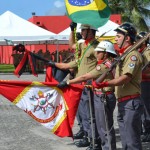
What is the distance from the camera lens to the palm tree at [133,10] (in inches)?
1647

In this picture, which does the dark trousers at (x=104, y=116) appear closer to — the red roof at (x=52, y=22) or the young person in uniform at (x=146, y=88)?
the young person in uniform at (x=146, y=88)

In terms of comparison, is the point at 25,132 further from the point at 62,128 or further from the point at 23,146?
the point at 62,128

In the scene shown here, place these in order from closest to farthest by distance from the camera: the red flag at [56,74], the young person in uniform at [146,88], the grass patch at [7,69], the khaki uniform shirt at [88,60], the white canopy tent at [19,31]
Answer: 1. the khaki uniform shirt at [88,60]
2. the young person in uniform at [146,88]
3. the red flag at [56,74]
4. the white canopy tent at [19,31]
5. the grass patch at [7,69]

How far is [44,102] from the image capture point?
6.82 meters

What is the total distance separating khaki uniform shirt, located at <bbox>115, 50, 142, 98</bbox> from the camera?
5113mm

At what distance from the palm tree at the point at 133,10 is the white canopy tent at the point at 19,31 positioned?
19.0m

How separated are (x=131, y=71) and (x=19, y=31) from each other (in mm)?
18989

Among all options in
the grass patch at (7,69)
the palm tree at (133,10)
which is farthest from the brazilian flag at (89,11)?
the palm tree at (133,10)

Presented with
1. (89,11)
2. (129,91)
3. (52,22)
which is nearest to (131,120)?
(129,91)

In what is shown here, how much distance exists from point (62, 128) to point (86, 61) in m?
1.12

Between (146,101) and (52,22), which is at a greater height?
(146,101)

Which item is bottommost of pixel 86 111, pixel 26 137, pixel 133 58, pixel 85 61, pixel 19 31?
pixel 19 31

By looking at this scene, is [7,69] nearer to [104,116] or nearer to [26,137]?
[26,137]

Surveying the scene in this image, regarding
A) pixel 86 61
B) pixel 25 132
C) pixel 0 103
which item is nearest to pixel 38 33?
pixel 0 103
